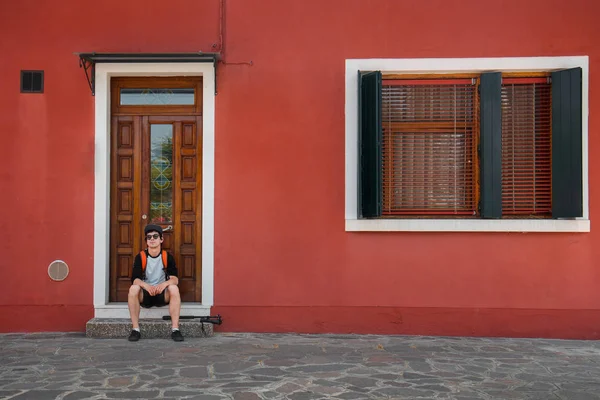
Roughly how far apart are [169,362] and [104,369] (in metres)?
0.57

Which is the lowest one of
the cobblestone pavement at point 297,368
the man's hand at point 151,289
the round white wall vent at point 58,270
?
the cobblestone pavement at point 297,368

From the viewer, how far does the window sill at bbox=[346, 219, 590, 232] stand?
22.4 ft

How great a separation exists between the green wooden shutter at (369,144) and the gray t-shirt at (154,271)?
7.43ft

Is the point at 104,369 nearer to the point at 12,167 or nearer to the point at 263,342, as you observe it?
the point at 263,342

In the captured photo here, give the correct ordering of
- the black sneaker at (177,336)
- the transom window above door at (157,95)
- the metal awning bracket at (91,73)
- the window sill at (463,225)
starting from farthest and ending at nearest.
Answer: the transom window above door at (157,95) < the metal awning bracket at (91,73) < the window sill at (463,225) < the black sneaker at (177,336)

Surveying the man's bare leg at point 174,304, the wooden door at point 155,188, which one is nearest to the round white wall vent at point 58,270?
the wooden door at point 155,188

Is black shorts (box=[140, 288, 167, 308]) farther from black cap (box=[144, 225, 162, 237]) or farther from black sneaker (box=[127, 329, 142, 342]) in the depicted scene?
black cap (box=[144, 225, 162, 237])

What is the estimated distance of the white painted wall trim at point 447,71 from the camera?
269 inches

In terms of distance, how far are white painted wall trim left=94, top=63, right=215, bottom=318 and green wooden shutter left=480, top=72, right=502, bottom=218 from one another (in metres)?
2.96

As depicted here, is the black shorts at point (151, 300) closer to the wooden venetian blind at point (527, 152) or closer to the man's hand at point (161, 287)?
the man's hand at point (161, 287)

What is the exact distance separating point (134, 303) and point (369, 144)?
3005 mm

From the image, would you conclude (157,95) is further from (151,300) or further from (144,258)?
(151,300)

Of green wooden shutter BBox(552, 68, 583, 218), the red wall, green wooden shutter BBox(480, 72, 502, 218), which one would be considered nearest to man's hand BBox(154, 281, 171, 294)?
the red wall

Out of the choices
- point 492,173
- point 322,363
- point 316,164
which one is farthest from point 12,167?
point 492,173
